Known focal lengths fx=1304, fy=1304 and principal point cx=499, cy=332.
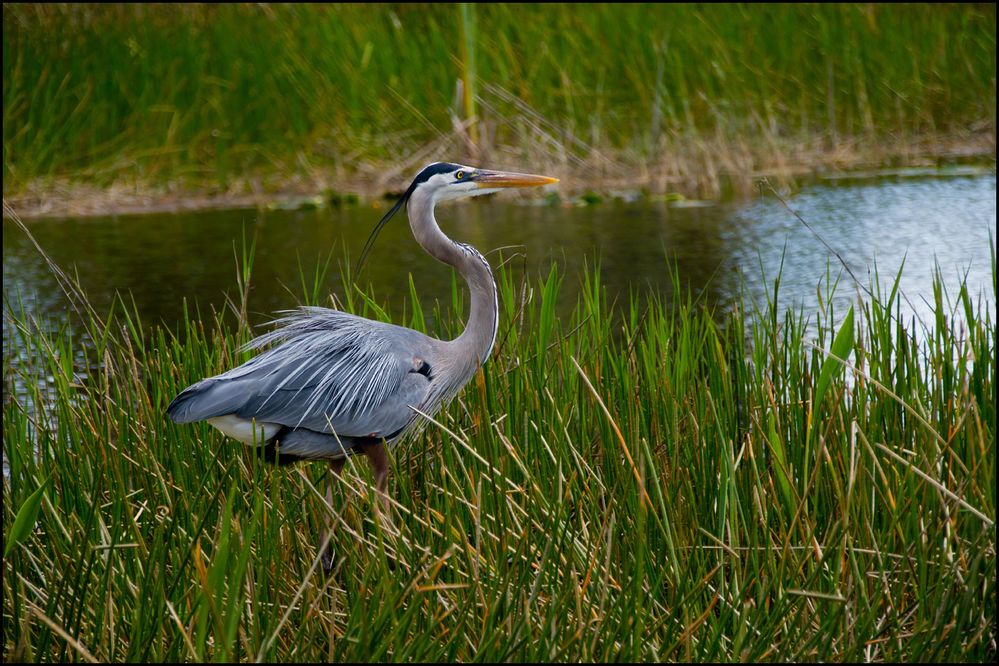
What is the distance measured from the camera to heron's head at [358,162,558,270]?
3178 millimetres

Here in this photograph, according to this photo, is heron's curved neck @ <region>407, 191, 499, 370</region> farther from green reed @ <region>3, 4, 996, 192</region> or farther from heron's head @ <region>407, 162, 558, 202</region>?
green reed @ <region>3, 4, 996, 192</region>

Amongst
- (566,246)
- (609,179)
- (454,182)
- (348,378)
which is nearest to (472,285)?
(454,182)

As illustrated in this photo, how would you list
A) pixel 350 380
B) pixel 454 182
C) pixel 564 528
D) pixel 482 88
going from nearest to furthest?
pixel 564 528
pixel 350 380
pixel 454 182
pixel 482 88

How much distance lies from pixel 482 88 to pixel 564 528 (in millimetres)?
7510

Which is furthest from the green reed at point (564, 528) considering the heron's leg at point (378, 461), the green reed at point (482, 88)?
the green reed at point (482, 88)

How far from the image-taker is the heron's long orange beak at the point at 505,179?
3.28 m

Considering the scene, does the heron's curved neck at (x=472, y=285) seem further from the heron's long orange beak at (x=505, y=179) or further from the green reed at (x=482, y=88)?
the green reed at (x=482, y=88)

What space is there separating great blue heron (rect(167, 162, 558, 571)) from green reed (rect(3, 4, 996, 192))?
591 cm

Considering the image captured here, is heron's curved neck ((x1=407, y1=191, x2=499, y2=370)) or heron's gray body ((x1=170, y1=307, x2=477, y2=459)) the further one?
heron's curved neck ((x1=407, y1=191, x2=499, y2=370))

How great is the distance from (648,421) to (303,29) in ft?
27.2

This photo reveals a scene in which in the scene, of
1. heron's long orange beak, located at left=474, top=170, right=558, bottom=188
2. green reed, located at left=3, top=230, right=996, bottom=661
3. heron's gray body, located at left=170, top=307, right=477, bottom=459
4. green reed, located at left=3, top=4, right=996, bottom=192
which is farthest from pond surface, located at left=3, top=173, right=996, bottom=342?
heron's gray body, located at left=170, top=307, right=477, bottom=459

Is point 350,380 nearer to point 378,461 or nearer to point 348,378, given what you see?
point 348,378

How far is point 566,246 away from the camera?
7.24 meters

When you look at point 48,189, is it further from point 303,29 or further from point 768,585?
point 768,585
